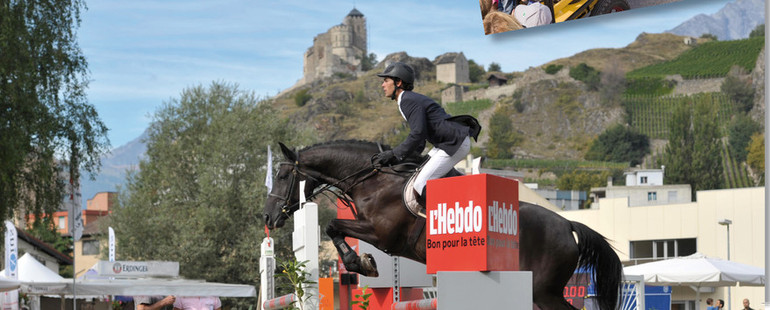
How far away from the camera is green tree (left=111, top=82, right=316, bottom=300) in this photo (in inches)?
1535

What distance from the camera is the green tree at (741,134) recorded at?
432ft

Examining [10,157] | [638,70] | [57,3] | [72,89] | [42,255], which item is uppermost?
[638,70]

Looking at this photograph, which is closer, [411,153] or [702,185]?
[411,153]

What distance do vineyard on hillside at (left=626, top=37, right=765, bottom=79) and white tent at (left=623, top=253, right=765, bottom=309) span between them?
14074cm

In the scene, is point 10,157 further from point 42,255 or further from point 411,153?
point 42,255

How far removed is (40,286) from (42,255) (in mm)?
43149

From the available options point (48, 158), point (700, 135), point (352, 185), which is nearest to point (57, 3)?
point (48, 158)

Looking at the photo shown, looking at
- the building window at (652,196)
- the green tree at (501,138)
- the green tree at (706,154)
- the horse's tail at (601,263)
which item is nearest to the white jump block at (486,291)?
the horse's tail at (601,263)

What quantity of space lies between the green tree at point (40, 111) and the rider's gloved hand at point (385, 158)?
1331 cm

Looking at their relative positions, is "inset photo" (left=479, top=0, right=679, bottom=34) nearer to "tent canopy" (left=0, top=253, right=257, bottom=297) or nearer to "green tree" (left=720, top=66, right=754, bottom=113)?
"tent canopy" (left=0, top=253, right=257, bottom=297)

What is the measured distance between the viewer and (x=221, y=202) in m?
40.2

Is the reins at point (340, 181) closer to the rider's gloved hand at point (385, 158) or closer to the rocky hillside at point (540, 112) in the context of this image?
the rider's gloved hand at point (385, 158)

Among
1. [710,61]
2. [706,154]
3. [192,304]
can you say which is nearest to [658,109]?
[710,61]

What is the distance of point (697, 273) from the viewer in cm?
1700
